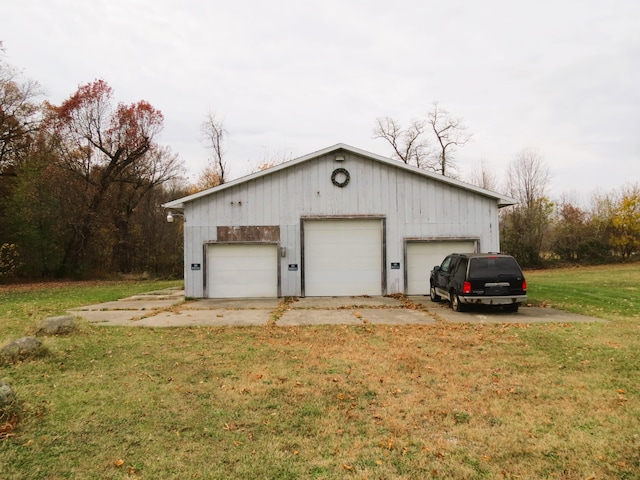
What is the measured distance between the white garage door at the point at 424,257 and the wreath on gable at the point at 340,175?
11.2ft

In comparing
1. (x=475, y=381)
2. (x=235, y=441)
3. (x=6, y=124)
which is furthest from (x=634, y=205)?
(x=6, y=124)

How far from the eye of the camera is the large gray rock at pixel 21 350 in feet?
21.2

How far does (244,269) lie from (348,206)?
15.0ft

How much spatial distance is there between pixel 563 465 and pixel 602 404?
1760 millimetres

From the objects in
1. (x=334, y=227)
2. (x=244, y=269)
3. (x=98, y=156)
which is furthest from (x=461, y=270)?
(x=98, y=156)

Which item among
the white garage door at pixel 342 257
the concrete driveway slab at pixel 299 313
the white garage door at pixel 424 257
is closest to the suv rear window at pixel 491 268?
the concrete driveway slab at pixel 299 313

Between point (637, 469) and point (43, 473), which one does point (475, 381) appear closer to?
point (637, 469)

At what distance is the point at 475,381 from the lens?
5.78 meters

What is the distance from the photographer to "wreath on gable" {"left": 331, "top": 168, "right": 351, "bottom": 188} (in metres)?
16.7

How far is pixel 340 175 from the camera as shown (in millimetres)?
16766

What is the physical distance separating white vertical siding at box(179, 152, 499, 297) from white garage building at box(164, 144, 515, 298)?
37 millimetres

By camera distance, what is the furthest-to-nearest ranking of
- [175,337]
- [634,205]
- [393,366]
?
Result: [634,205] < [175,337] < [393,366]

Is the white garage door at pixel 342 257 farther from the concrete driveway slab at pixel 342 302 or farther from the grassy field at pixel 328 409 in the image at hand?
the grassy field at pixel 328 409

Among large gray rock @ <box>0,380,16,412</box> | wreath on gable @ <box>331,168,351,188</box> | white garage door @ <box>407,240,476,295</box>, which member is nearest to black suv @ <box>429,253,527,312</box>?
white garage door @ <box>407,240,476,295</box>
